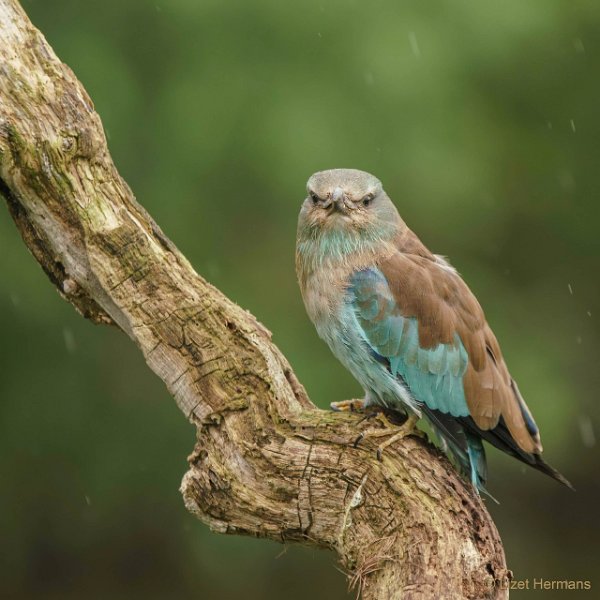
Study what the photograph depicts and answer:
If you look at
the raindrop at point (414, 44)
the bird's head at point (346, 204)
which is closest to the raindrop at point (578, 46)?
the raindrop at point (414, 44)

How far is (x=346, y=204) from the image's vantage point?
472 centimetres

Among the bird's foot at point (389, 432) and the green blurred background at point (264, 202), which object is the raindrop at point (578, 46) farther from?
the bird's foot at point (389, 432)

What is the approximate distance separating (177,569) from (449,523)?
17.8 feet

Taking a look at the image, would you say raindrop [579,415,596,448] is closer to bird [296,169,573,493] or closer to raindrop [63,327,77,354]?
raindrop [63,327,77,354]

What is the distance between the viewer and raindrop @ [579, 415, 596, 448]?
30.2 ft

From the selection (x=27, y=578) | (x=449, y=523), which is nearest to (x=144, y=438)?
(x=27, y=578)

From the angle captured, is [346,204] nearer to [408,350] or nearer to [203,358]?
[408,350]

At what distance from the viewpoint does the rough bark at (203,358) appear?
3.90 m

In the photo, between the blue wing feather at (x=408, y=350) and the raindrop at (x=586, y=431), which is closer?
the blue wing feather at (x=408, y=350)

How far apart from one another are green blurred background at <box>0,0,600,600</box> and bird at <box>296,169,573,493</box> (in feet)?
7.54

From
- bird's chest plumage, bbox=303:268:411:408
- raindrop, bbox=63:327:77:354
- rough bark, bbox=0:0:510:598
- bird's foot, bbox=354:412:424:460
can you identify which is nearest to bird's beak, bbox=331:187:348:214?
bird's chest plumage, bbox=303:268:411:408

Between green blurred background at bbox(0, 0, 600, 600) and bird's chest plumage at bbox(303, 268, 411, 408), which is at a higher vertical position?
green blurred background at bbox(0, 0, 600, 600)

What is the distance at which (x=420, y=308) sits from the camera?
14.9ft

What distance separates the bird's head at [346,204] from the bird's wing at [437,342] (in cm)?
26
